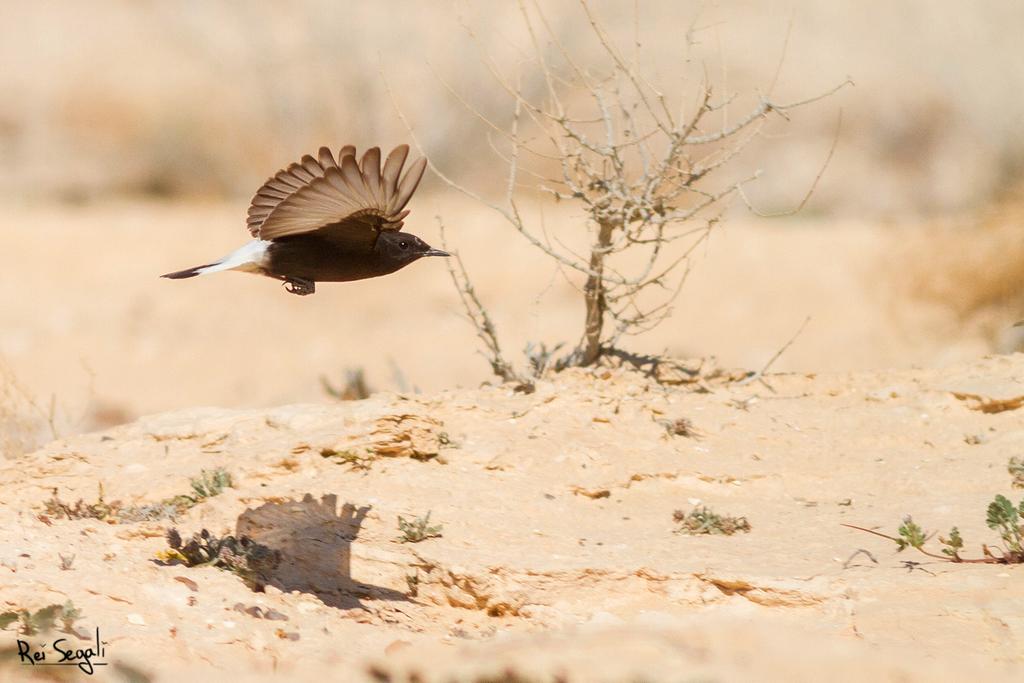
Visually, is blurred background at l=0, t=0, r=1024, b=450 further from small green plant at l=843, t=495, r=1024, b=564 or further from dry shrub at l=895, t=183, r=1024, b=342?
small green plant at l=843, t=495, r=1024, b=564

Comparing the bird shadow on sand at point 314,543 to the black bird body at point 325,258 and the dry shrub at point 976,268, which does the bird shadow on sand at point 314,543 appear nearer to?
the black bird body at point 325,258

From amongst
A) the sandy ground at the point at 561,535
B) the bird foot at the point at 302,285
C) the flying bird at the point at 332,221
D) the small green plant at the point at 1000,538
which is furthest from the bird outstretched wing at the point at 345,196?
the small green plant at the point at 1000,538

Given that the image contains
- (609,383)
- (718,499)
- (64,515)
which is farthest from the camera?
(609,383)

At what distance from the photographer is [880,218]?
15.1m

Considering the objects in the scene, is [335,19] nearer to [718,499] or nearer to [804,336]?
[804,336]

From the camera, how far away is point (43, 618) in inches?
163

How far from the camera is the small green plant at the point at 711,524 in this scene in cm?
541

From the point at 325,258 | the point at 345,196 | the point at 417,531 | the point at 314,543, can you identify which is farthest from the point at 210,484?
the point at 345,196

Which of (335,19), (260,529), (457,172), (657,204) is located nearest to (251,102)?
(335,19)

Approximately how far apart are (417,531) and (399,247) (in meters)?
1.17

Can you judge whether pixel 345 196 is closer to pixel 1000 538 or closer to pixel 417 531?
pixel 417 531

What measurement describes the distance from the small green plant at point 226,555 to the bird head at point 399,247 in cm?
128

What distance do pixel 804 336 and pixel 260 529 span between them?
25.4ft

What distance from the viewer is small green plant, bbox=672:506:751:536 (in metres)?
5.41
